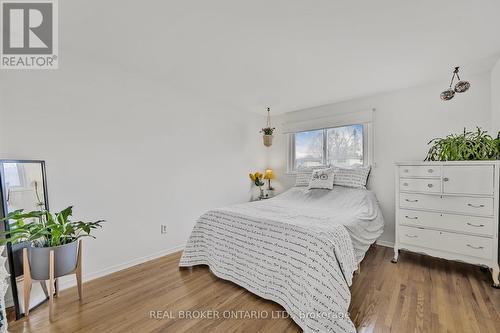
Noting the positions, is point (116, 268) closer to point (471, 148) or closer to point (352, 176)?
point (352, 176)

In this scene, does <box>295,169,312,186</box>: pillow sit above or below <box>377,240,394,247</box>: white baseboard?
above

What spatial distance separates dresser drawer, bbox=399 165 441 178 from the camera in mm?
2341

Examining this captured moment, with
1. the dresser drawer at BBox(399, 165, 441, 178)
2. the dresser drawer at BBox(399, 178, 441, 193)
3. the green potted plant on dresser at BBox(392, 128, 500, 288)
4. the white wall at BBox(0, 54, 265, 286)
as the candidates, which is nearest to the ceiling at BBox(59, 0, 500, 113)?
the white wall at BBox(0, 54, 265, 286)

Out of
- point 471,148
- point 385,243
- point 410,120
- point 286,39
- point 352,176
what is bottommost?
point 385,243

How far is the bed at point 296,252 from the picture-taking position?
1.47 meters

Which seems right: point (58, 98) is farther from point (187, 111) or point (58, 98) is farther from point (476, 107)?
point (476, 107)

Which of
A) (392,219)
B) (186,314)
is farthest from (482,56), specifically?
(186,314)

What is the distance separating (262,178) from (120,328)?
3.27 meters

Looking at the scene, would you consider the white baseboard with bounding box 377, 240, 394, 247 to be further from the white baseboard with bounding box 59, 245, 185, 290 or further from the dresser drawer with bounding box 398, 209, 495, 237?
the white baseboard with bounding box 59, 245, 185, 290

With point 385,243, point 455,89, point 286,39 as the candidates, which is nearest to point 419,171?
point 455,89

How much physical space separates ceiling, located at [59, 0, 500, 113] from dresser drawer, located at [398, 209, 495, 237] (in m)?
1.67

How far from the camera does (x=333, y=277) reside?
151 cm

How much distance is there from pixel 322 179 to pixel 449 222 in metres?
1.50

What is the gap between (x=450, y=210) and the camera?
7.49ft
